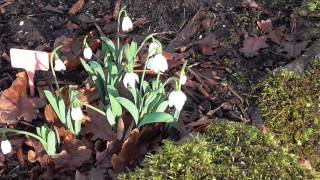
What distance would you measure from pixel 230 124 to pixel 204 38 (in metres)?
0.80

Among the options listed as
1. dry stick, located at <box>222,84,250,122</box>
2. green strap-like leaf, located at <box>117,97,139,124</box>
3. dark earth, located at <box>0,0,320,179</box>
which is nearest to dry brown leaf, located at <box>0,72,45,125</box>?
dark earth, located at <box>0,0,320,179</box>

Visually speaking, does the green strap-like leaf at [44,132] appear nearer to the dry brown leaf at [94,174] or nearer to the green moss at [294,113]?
the dry brown leaf at [94,174]

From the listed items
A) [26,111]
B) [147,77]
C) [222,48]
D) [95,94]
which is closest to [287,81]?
[222,48]

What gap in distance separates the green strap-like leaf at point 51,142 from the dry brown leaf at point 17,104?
1.03 feet

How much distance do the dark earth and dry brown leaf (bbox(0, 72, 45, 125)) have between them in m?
0.04

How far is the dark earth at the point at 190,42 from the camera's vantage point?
2422 millimetres

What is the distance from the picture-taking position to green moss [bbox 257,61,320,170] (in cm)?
250

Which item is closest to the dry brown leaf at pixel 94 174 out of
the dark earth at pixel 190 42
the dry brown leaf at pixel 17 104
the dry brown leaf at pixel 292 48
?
the dark earth at pixel 190 42

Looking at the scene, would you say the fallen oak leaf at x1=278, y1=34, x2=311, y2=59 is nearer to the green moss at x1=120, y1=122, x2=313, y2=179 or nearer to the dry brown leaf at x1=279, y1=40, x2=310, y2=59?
the dry brown leaf at x1=279, y1=40, x2=310, y2=59

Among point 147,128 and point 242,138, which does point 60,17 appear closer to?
point 147,128

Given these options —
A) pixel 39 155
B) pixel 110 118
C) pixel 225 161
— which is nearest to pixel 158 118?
pixel 110 118

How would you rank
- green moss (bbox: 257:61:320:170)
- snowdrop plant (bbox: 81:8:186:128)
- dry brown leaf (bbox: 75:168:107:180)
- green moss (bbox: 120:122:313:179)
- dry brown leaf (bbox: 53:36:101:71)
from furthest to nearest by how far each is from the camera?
1. dry brown leaf (bbox: 53:36:101:71)
2. green moss (bbox: 257:61:320:170)
3. dry brown leaf (bbox: 75:168:107:180)
4. snowdrop plant (bbox: 81:8:186:128)
5. green moss (bbox: 120:122:313:179)

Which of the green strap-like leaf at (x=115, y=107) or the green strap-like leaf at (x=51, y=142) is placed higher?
the green strap-like leaf at (x=115, y=107)

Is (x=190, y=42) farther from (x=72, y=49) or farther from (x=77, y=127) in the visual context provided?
A: (x=77, y=127)
